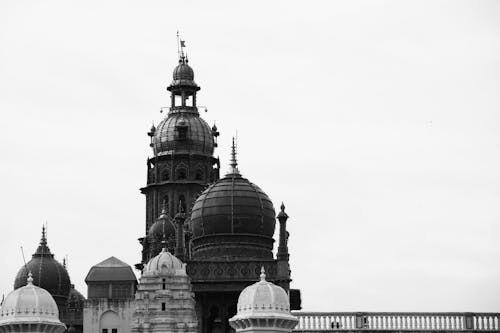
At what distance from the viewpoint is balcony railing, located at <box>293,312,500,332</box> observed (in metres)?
93.2

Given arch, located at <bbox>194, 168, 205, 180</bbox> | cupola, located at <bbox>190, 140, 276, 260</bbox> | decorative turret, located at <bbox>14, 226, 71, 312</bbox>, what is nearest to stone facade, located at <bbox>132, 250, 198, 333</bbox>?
cupola, located at <bbox>190, 140, 276, 260</bbox>

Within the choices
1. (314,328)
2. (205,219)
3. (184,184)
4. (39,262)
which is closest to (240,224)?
(205,219)

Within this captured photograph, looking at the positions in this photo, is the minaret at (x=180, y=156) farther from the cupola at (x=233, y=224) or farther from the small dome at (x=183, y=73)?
the cupola at (x=233, y=224)

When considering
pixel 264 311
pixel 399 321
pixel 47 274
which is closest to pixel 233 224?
pixel 399 321

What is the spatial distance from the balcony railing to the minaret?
117 feet

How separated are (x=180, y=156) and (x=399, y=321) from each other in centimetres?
3946

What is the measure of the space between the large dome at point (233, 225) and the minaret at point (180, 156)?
23987mm

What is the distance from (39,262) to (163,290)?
60.1 feet

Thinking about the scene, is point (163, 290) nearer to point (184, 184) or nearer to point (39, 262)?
point (39, 262)

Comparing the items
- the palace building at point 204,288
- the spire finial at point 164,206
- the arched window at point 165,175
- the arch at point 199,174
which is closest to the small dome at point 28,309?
the palace building at point 204,288

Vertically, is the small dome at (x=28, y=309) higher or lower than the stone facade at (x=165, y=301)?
lower

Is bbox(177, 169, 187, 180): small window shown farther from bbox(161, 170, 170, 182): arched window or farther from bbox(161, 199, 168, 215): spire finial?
bbox(161, 199, 168, 215): spire finial

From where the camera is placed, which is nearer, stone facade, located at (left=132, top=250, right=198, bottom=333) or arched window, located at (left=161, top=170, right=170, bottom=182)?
stone facade, located at (left=132, top=250, right=198, bottom=333)

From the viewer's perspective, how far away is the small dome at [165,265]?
330 feet
